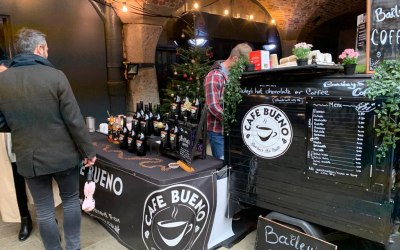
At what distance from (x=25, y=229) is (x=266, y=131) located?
7.67 ft

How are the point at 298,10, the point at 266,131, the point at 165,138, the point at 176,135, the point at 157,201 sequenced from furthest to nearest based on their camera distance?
the point at 298,10
the point at 165,138
the point at 176,135
the point at 266,131
the point at 157,201

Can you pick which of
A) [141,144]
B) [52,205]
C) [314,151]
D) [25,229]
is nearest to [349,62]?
[314,151]

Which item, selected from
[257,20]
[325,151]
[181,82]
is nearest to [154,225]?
[325,151]

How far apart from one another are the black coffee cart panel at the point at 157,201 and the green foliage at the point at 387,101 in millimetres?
1184

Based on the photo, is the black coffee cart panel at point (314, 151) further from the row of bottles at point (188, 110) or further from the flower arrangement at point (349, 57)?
the row of bottles at point (188, 110)

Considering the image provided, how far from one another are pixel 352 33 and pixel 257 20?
517 centimetres

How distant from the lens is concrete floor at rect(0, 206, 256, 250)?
107 inches

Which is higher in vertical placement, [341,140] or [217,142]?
[341,140]

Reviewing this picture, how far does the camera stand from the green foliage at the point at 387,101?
1.75 metres

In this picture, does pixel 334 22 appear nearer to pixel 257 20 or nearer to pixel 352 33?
pixel 352 33

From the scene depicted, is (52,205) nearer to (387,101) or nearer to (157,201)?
(157,201)

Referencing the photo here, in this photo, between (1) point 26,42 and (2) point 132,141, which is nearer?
(1) point 26,42

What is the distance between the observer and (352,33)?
40.6 feet

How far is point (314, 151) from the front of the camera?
2.11 m
